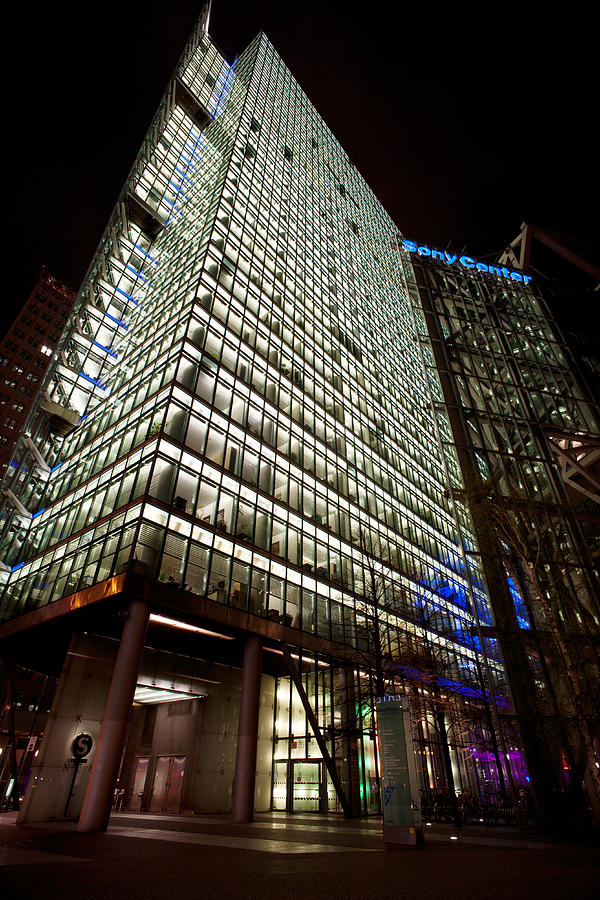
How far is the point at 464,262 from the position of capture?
179 feet

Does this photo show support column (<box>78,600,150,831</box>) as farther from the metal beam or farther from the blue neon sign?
the blue neon sign

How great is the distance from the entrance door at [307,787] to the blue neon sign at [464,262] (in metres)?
52.4

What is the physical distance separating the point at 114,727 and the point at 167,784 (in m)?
12.9

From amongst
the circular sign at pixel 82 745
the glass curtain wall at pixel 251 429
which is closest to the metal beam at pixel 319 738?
the glass curtain wall at pixel 251 429

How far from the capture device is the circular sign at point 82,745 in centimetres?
1950

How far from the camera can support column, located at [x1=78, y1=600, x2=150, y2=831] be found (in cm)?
1421

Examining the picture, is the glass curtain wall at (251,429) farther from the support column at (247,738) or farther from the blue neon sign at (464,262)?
the blue neon sign at (464,262)

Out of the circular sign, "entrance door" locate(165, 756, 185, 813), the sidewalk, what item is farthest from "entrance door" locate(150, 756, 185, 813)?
the sidewalk

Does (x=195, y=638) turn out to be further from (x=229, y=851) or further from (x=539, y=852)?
(x=539, y=852)

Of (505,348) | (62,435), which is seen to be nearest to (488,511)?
(505,348)

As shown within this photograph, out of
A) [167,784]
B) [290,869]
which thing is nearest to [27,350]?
[167,784]

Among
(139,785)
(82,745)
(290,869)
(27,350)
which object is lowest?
(290,869)

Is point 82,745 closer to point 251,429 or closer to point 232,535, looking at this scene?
point 232,535

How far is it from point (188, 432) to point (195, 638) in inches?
426
